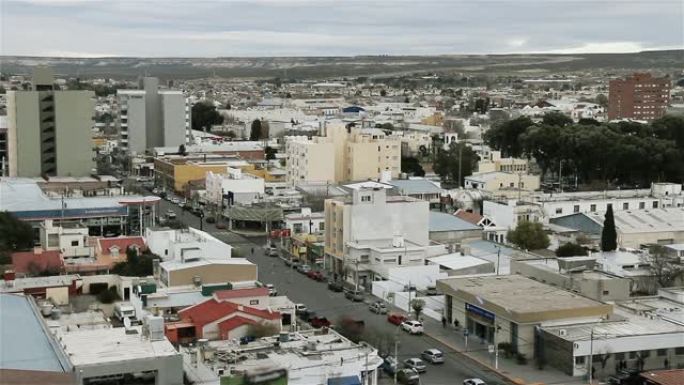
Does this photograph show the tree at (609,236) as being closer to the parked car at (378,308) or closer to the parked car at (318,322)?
the parked car at (378,308)

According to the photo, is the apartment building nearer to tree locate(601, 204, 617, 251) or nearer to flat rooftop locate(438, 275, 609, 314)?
tree locate(601, 204, 617, 251)

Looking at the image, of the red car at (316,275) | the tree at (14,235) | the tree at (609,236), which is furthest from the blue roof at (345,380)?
the tree at (14,235)

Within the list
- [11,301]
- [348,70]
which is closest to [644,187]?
[11,301]

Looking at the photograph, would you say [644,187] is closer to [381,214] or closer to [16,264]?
[381,214]

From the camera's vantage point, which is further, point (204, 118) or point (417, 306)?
point (204, 118)

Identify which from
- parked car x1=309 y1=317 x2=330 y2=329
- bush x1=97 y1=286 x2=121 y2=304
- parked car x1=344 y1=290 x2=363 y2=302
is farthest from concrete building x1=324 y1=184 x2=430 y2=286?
bush x1=97 y1=286 x2=121 y2=304

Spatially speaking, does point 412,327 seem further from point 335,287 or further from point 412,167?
point 412,167

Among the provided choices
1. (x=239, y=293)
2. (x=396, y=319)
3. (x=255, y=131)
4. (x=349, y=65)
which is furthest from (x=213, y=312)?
(x=349, y=65)
